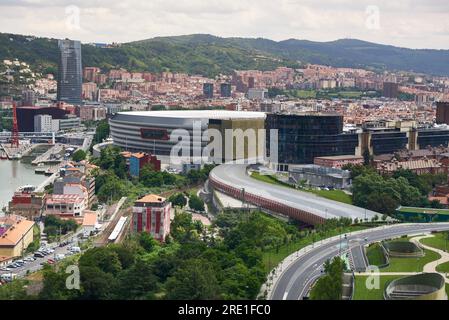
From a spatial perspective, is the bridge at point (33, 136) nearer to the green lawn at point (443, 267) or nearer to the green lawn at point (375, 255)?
the green lawn at point (375, 255)

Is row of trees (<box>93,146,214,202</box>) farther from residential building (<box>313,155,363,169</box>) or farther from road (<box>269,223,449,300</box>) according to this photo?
road (<box>269,223,449,300</box>)

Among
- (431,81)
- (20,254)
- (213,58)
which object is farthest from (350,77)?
(20,254)

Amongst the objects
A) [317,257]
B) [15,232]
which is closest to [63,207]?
[15,232]

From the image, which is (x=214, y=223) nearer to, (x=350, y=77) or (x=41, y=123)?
(x=41, y=123)

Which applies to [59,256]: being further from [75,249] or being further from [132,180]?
[132,180]

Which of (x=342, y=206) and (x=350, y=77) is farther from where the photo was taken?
(x=350, y=77)

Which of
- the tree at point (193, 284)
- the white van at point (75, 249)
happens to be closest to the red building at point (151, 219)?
the white van at point (75, 249)

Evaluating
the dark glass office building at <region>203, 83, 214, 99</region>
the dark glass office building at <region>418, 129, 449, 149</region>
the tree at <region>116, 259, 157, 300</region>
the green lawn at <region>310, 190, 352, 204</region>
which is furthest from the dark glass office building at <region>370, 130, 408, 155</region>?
the dark glass office building at <region>203, 83, 214, 99</region>
